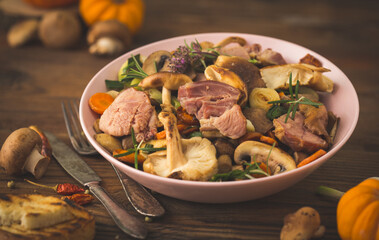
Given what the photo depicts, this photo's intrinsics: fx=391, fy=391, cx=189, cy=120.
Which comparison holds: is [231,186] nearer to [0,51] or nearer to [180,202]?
[180,202]

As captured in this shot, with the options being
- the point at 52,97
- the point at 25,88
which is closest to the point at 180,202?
the point at 52,97

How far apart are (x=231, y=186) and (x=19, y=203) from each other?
123 centimetres

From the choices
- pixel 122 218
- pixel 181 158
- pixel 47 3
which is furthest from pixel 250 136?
pixel 47 3

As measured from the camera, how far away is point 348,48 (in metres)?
4.95

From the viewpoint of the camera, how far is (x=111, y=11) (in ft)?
16.6

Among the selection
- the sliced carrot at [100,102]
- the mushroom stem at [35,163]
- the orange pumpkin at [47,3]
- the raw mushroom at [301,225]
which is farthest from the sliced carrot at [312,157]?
the orange pumpkin at [47,3]

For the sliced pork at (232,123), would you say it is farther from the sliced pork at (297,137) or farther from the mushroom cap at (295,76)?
the mushroom cap at (295,76)

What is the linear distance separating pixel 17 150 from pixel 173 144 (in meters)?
1.17

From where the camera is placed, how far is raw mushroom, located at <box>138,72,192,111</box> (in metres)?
2.69

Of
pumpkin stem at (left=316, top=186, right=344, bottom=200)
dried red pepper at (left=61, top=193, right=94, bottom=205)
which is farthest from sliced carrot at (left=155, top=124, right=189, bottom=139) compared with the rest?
pumpkin stem at (left=316, top=186, right=344, bottom=200)

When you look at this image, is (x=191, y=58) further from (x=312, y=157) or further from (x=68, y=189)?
(x=68, y=189)

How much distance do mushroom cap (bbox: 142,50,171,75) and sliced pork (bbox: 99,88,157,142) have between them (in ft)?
1.21

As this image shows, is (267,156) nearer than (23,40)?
Yes

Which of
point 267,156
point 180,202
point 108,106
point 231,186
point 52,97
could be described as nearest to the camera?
point 231,186
